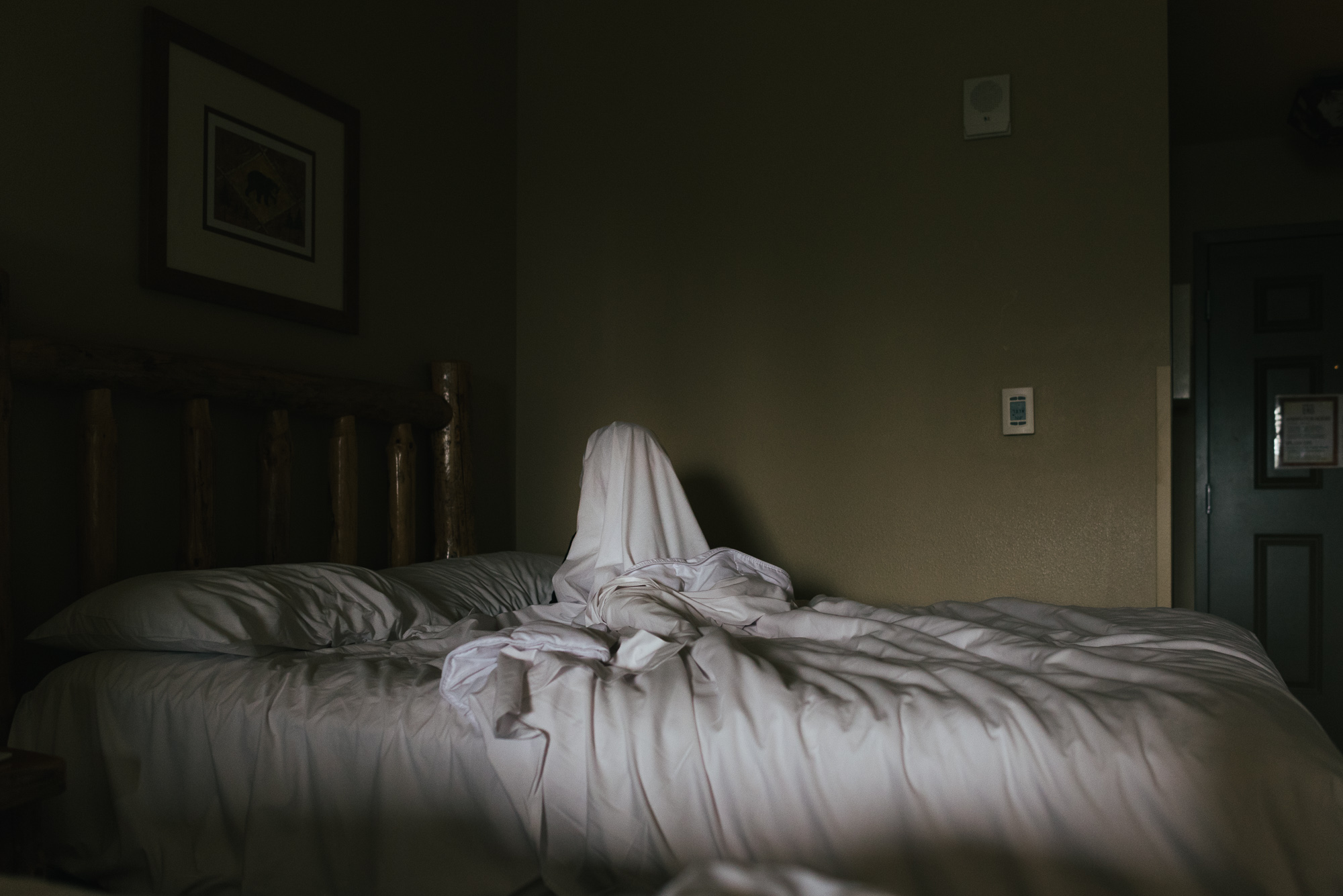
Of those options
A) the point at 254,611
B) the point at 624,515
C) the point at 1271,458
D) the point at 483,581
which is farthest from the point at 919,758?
the point at 1271,458

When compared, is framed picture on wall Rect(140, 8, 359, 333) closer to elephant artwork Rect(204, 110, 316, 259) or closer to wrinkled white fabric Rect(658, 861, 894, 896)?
elephant artwork Rect(204, 110, 316, 259)

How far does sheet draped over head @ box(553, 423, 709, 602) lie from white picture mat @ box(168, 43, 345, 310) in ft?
3.23

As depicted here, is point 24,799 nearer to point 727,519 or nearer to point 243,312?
point 243,312

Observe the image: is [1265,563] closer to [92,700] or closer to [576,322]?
[576,322]

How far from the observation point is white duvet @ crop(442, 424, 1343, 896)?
106cm

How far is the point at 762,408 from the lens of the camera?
10.3 ft

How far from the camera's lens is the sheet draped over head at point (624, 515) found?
213 cm

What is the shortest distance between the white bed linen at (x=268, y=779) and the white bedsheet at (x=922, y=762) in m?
0.10

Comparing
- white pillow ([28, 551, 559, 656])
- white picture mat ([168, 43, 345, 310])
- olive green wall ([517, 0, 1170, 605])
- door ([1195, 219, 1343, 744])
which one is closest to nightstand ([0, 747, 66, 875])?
white pillow ([28, 551, 559, 656])

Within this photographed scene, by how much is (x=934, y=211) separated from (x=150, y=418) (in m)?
2.41

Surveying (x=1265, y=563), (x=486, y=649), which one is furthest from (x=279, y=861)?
(x=1265, y=563)

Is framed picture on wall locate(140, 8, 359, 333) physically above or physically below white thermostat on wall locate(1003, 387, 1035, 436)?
above

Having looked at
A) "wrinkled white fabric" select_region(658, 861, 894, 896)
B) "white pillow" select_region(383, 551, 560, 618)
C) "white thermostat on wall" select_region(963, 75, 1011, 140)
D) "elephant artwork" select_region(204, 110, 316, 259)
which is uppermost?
"white thermostat on wall" select_region(963, 75, 1011, 140)

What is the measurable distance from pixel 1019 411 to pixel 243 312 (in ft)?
7.60
